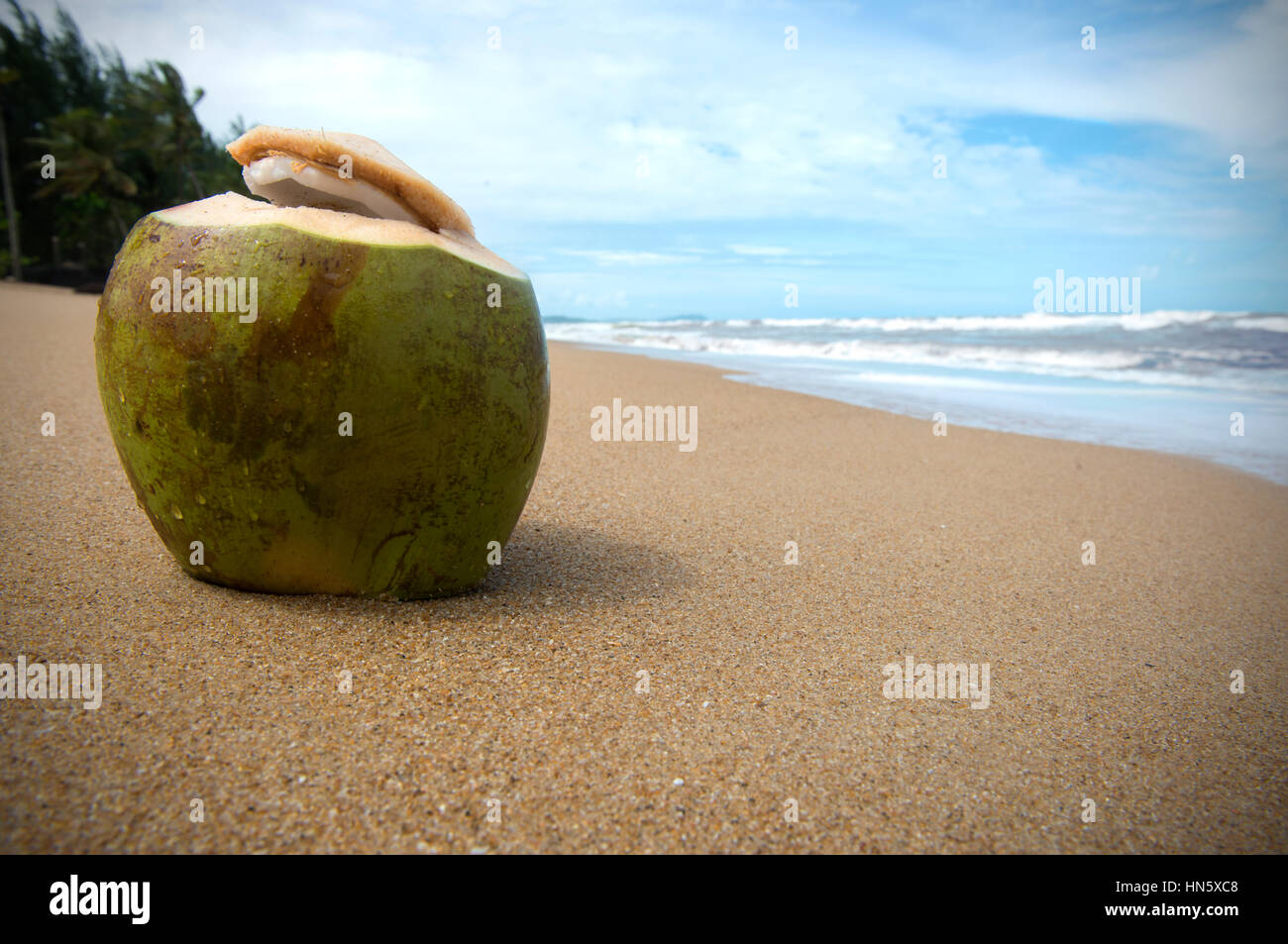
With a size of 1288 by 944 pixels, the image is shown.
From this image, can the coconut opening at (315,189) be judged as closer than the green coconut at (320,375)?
No

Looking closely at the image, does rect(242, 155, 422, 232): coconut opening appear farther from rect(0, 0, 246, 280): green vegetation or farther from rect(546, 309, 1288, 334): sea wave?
rect(0, 0, 246, 280): green vegetation

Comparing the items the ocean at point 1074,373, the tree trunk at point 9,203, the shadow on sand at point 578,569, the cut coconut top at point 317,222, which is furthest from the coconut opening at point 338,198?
the tree trunk at point 9,203

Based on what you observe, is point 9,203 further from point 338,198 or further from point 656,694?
point 656,694

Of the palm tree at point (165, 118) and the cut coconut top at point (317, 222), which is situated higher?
the palm tree at point (165, 118)

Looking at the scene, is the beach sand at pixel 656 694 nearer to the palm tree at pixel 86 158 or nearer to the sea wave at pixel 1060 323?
the sea wave at pixel 1060 323

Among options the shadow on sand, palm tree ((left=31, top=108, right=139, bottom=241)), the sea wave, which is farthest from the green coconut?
palm tree ((left=31, top=108, right=139, bottom=241))
